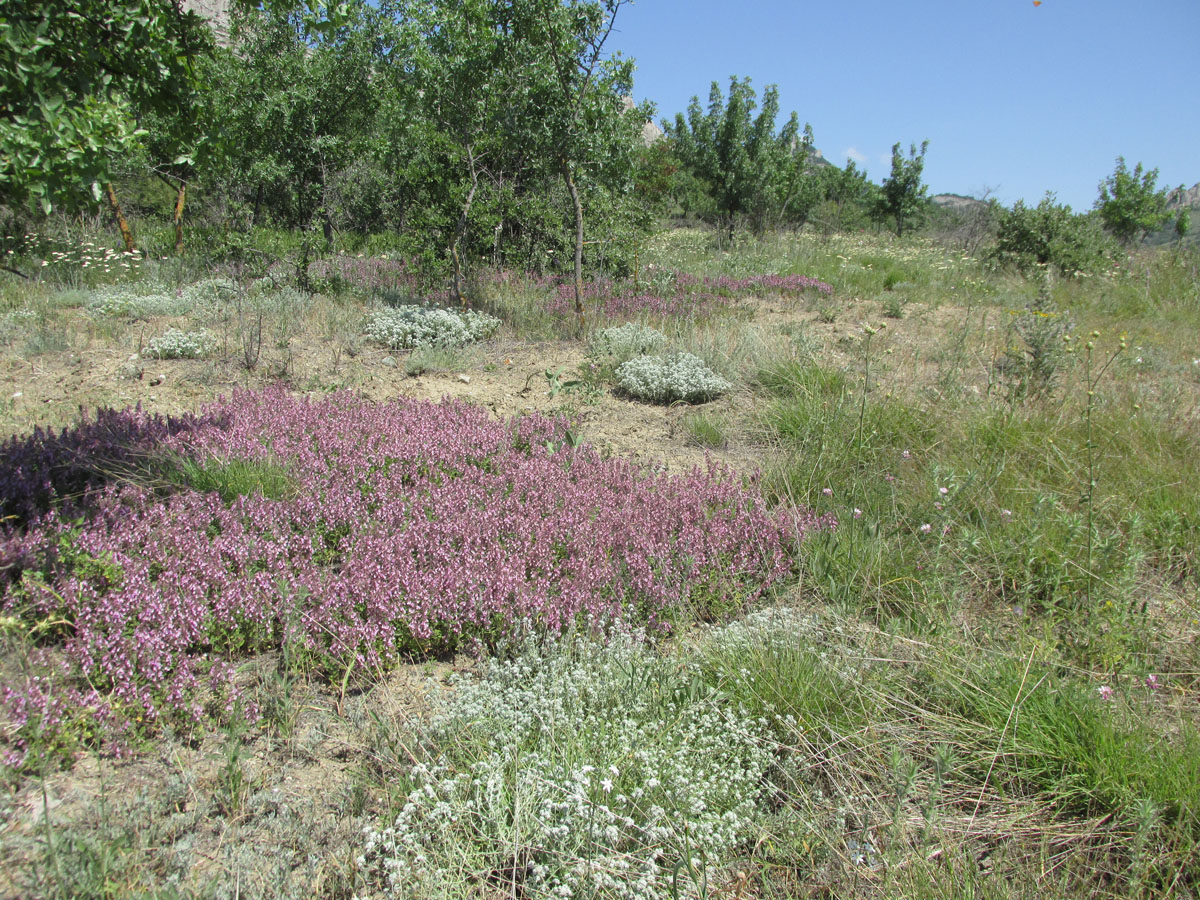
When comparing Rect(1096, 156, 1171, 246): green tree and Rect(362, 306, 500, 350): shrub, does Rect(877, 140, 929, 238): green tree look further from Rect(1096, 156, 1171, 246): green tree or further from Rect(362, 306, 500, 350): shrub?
Rect(362, 306, 500, 350): shrub

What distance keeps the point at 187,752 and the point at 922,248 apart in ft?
64.7

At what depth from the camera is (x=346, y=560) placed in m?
3.19

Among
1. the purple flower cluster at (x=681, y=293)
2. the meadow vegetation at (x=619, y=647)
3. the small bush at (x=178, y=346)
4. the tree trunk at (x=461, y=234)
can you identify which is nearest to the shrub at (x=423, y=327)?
the tree trunk at (x=461, y=234)

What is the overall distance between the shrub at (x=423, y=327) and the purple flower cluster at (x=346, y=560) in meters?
3.93

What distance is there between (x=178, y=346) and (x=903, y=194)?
34.4 metres

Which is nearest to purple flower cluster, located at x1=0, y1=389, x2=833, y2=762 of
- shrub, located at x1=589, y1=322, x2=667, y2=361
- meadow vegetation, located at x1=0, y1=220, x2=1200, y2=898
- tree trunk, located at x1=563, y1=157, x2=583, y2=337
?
meadow vegetation, located at x1=0, y1=220, x2=1200, y2=898

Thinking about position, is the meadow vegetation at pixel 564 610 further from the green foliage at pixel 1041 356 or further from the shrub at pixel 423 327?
the shrub at pixel 423 327

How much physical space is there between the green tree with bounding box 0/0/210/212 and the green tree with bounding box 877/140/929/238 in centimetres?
3369

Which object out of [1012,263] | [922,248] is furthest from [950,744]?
[922,248]

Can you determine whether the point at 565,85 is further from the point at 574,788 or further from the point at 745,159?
the point at 745,159

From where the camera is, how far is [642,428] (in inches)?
241

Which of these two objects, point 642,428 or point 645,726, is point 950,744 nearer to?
point 645,726

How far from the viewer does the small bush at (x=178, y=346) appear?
7.13 m

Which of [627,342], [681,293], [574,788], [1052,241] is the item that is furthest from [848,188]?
[574,788]
